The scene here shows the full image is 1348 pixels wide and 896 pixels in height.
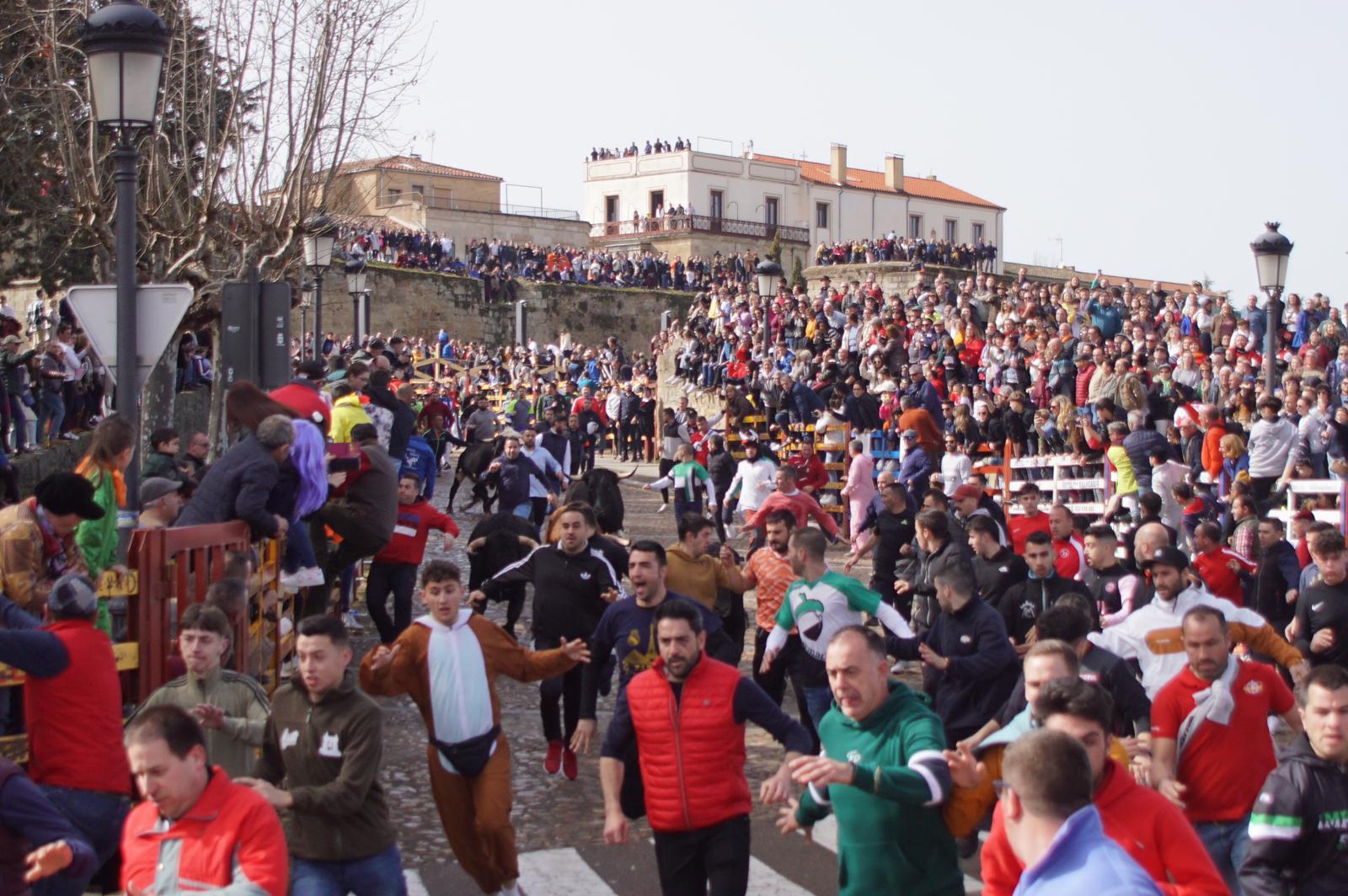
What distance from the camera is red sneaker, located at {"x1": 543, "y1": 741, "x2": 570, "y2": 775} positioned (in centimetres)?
847

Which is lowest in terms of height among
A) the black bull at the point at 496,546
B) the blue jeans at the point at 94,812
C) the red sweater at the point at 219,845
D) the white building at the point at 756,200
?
the blue jeans at the point at 94,812

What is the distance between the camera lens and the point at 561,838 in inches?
303

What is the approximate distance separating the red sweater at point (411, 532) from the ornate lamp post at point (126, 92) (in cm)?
332

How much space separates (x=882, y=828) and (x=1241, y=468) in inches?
505

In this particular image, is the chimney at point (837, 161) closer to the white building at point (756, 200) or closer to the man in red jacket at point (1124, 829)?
the white building at point (756, 200)

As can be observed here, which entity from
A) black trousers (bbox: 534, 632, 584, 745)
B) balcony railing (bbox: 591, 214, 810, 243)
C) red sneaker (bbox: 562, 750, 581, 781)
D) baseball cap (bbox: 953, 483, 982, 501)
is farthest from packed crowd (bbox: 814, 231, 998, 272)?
Answer: red sneaker (bbox: 562, 750, 581, 781)

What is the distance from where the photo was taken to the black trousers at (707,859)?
561 centimetres

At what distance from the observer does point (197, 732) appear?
4.12 metres

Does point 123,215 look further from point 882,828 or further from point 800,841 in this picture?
point 882,828

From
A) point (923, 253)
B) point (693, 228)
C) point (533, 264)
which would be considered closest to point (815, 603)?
point (923, 253)

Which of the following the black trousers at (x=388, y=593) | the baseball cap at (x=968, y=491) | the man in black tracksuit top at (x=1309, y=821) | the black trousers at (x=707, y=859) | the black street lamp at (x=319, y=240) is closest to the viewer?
the man in black tracksuit top at (x=1309, y=821)

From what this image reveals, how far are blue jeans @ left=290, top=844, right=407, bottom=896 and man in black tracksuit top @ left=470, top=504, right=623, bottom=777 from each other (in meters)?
3.03

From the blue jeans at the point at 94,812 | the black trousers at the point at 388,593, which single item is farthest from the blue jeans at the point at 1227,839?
the black trousers at the point at 388,593

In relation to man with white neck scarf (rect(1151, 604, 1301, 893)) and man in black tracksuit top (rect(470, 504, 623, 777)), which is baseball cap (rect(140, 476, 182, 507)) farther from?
man with white neck scarf (rect(1151, 604, 1301, 893))
